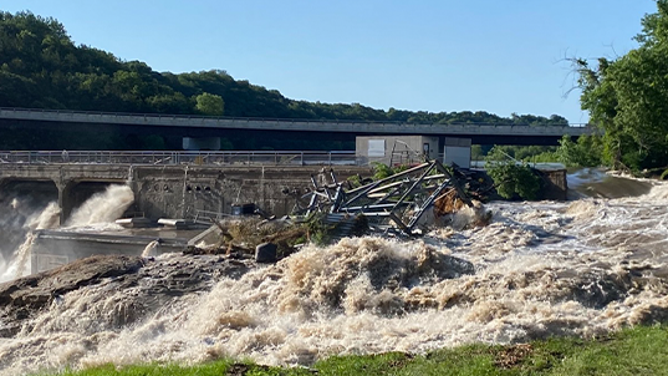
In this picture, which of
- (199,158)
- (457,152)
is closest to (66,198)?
(199,158)

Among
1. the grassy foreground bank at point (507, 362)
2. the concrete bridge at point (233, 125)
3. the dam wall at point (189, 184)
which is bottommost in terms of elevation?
the grassy foreground bank at point (507, 362)

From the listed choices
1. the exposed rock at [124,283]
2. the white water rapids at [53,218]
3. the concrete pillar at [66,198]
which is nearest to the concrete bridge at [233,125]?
the white water rapids at [53,218]

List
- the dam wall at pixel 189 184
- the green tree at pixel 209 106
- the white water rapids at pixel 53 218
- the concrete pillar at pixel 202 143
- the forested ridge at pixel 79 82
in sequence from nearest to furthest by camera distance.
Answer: the dam wall at pixel 189 184 → the white water rapids at pixel 53 218 → the concrete pillar at pixel 202 143 → the forested ridge at pixel 79 82 → the green tree at pixel 209 106

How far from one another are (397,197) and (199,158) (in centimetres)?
1471

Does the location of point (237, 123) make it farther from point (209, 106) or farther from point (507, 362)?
point (507, 362)

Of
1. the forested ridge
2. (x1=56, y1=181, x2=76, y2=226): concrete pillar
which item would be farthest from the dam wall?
the forested ridge

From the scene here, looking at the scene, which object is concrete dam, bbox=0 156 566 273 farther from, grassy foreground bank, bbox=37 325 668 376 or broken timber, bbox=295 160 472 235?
grassy foreground bank, bbox=37 325 668 376

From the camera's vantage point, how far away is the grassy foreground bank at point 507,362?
32.0ft

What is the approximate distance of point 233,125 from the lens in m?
66.6

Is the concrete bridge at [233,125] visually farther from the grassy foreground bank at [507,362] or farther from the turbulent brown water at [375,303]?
the grassy foreground bank at [507,362]

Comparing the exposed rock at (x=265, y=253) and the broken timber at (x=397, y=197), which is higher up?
the broken timber at (x=397, y=197)

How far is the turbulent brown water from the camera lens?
40.2ft

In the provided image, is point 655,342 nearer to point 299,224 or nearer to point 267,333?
point 267,333

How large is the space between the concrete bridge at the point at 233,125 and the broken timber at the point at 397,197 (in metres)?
36.0
